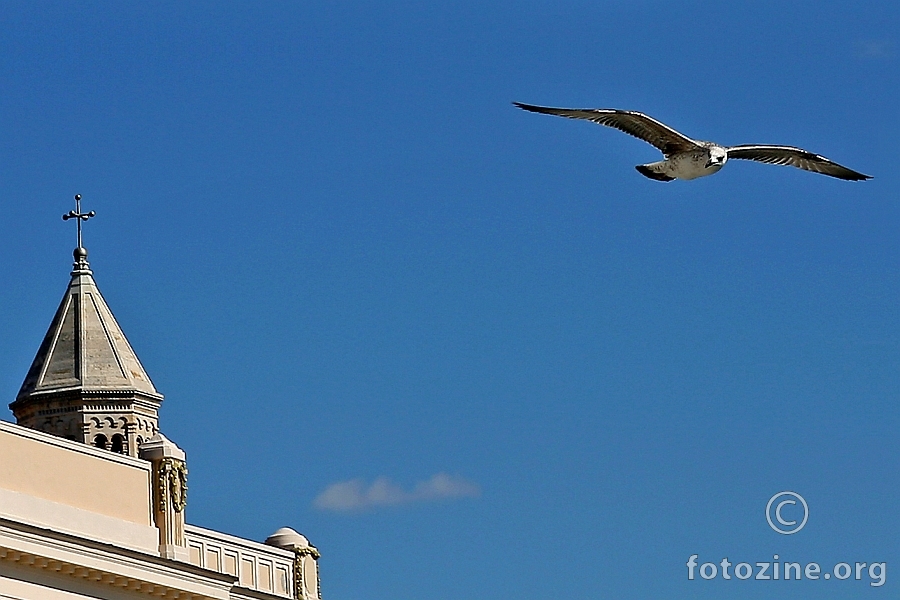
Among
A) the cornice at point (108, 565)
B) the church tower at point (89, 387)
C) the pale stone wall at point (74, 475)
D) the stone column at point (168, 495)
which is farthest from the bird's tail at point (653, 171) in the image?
the church tower at point (89, 387)

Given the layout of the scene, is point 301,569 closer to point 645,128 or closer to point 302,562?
point 302,562

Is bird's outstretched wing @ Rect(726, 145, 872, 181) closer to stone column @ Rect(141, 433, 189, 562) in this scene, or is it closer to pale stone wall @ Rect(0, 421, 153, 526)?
pale stone wall @ Rect(0, 421, 153, 526)

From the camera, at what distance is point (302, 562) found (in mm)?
56625

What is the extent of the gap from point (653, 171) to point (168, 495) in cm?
2095

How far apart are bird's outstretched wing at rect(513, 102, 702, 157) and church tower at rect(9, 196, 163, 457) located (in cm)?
2376

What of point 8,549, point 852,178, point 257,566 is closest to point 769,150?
point 852,178

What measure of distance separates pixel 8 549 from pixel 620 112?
18.1m

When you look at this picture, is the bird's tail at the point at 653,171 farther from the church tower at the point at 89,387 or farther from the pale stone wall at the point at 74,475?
the church tower at the point at 89,387

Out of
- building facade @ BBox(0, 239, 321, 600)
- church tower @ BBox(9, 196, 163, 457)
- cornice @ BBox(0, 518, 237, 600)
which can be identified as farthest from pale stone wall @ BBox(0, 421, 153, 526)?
church tower @ BBox(9, 196, 163, 457)

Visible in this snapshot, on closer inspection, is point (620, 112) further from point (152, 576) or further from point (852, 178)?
point (152, 576)

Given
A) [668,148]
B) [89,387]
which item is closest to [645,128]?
[668,148]

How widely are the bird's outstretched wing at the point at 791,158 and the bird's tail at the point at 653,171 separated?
5.26 ft

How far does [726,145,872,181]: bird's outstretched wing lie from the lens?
34.0 m

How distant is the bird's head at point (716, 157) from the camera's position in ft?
107
